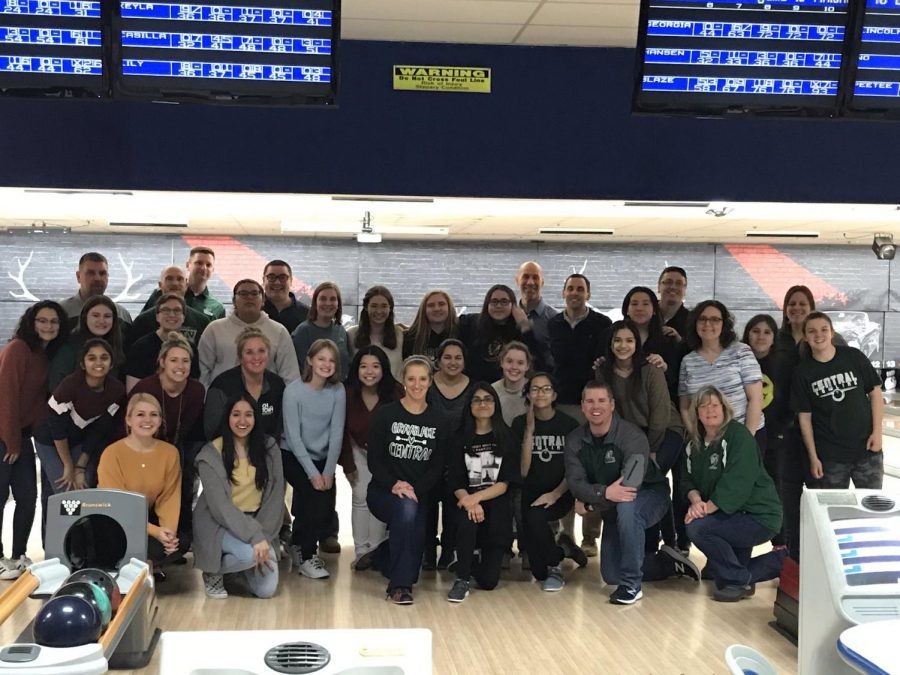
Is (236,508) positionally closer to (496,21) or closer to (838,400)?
(496,21)

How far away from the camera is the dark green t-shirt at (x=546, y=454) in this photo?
4957 millimetres

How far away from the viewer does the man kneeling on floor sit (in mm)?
4684

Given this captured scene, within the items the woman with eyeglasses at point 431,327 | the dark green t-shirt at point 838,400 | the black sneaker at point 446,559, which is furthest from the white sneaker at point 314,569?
the dark green t-shirt at point 838,400

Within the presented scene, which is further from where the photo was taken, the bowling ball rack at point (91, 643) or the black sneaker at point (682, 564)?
the black sneaker at point (682, 564)

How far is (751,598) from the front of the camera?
15.5ft

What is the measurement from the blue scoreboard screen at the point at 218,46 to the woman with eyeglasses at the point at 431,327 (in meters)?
2.40

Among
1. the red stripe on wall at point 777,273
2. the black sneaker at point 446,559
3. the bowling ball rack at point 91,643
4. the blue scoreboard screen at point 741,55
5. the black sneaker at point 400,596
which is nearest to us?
the bowling ball rack at point 91,643

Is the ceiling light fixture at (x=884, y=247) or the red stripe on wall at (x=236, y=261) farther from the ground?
the ceiling light fixture at (x=884, y=247)

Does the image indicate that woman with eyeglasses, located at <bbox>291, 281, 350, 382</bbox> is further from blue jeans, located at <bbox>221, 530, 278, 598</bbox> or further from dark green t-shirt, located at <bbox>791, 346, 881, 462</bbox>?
dark green t-shirt, located at <bbox>791, 346, 881, 462</bbox>

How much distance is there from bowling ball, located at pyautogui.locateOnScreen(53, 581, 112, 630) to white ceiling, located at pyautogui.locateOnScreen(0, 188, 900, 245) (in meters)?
3.76

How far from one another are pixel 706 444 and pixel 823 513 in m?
2.19

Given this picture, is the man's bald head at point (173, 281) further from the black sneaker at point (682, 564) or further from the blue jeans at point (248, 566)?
the black sneaker at point (682, 564)

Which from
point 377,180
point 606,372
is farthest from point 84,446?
point 606,372

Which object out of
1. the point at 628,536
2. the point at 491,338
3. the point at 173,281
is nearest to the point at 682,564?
the point at 628,536
